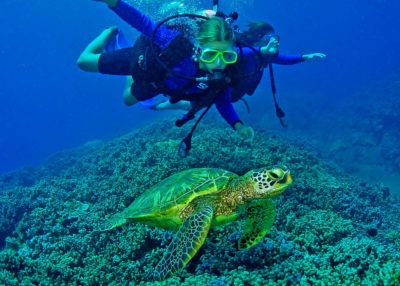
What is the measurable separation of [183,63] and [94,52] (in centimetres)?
242

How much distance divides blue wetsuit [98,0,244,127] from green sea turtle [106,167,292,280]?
1643 millimetres

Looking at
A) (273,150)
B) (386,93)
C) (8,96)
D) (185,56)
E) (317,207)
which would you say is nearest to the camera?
(185,56)

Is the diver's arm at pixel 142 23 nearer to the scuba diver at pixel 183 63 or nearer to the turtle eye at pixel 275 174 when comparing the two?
the scuba diver at pixel 183 63

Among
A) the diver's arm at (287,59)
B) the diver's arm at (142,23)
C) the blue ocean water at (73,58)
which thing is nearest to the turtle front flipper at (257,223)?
the diver's arm at (142,23)

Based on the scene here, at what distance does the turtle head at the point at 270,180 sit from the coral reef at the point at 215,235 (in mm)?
720

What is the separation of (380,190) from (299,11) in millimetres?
127722

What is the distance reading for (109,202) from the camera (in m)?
4.54

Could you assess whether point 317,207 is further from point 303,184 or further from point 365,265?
point 365,265

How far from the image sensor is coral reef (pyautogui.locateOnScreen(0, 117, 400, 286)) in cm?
241

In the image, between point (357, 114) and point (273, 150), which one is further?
point (357, 114)

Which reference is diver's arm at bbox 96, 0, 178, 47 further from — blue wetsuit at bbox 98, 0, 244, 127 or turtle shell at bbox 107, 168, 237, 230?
turtle shell at bbox 107, 168, 237, 230

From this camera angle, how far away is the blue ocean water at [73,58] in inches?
Result: 2034

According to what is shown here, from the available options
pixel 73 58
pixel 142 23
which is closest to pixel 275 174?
pixel 142 23

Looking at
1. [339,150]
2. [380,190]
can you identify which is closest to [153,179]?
[380,190]
